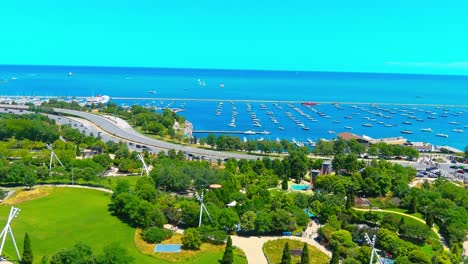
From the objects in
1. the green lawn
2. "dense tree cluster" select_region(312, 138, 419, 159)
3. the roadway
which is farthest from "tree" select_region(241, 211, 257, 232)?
"dense tree cluster" select_region(312, 138, 419, 159)

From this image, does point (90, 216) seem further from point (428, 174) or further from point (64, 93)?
point (64, 93)

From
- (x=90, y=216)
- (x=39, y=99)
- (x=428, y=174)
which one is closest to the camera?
(x=90, y=216)

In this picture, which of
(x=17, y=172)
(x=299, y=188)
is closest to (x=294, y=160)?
(x=299, y=188)

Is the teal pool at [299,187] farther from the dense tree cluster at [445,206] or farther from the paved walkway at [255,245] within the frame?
the paved walkway at [255,245]

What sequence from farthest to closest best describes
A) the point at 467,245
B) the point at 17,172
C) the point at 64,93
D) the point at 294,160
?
1. the point at 64,93
2. the point at 294,160
3. the point at 17,172
4. the point at 467,245

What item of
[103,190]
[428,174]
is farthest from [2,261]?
[428,174]

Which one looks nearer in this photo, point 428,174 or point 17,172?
point 17,172

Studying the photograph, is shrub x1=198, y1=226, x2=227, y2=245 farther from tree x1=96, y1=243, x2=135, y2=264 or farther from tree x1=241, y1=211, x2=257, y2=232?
tree x1=96, y1=243, x2=135, y2=264

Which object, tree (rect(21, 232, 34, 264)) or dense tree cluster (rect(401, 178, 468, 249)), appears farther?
dense tree cluster (rect(401, 178, 468, 249))
